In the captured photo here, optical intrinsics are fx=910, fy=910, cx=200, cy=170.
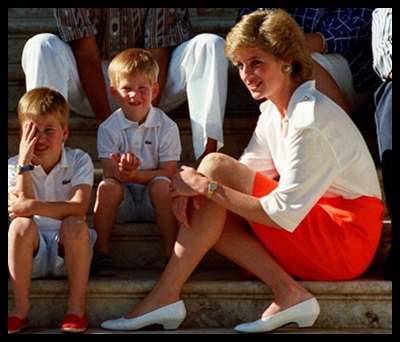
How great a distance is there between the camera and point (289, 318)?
2783 millimetres

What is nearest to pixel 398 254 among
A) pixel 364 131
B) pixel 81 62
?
pixel 364 131

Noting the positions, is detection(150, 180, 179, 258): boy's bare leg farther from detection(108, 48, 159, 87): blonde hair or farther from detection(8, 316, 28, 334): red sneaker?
detection(8, 316, 28, 334): red sneaker

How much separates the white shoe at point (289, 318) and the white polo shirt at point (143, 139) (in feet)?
2.60

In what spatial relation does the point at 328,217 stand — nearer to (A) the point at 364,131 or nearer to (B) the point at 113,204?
(B) the point at 113,204

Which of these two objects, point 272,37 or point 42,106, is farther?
point 42,106

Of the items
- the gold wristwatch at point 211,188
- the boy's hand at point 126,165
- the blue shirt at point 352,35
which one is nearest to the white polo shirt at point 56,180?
the boy's hand at point 126,165

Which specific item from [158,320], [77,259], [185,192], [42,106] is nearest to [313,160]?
[185,192]

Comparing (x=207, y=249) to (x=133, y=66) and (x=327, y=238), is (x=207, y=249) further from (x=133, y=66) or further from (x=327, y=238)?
(x=133, y=66)

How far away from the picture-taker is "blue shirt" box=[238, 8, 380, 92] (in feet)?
11.7

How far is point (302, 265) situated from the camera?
288 cm

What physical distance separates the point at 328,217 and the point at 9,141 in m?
1.45

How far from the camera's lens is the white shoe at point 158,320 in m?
2.80

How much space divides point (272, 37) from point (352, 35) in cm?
84
